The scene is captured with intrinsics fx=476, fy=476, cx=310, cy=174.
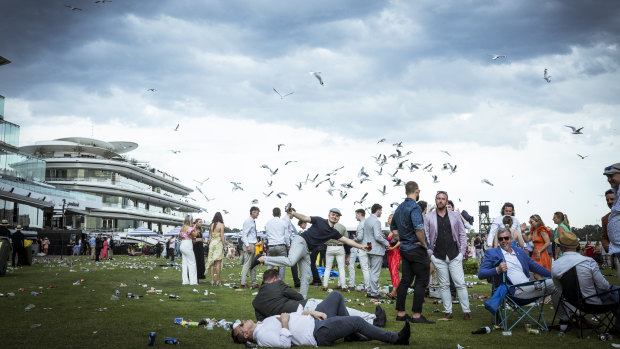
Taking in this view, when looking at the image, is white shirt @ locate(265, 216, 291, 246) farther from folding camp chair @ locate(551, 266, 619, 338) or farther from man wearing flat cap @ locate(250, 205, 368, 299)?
folding camp chair @ locate(551, 266, 619, 338)

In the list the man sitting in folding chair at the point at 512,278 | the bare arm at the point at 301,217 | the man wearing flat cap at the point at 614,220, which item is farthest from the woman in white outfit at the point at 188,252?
the man wearing flat cap at the point at 614,220

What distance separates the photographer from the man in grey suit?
10156mm

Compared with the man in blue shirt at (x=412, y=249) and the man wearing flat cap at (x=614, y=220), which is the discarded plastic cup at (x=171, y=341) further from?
the man wearing flat cap at (x=614, y=220)

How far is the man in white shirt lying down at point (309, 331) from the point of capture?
5.20 m

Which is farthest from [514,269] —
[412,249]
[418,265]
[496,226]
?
[496,226]

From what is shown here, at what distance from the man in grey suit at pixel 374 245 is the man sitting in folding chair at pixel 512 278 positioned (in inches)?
133

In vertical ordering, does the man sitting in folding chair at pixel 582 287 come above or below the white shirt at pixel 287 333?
above

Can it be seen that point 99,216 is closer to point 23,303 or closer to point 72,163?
point 72,163

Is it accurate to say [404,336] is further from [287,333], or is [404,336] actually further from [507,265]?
[507,265]

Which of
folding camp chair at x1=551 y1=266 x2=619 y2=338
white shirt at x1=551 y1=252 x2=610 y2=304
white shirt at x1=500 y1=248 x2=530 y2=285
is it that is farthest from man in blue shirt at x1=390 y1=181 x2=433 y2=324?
white shirt at x1=551 y1=252 x2=610 y2=304

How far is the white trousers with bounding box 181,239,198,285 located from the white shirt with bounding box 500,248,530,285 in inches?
323

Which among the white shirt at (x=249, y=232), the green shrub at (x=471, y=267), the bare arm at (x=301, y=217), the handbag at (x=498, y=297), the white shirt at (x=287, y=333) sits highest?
the bare arm at (x=301, y=217)

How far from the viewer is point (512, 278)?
6887 millimetres

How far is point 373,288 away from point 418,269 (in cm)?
288
